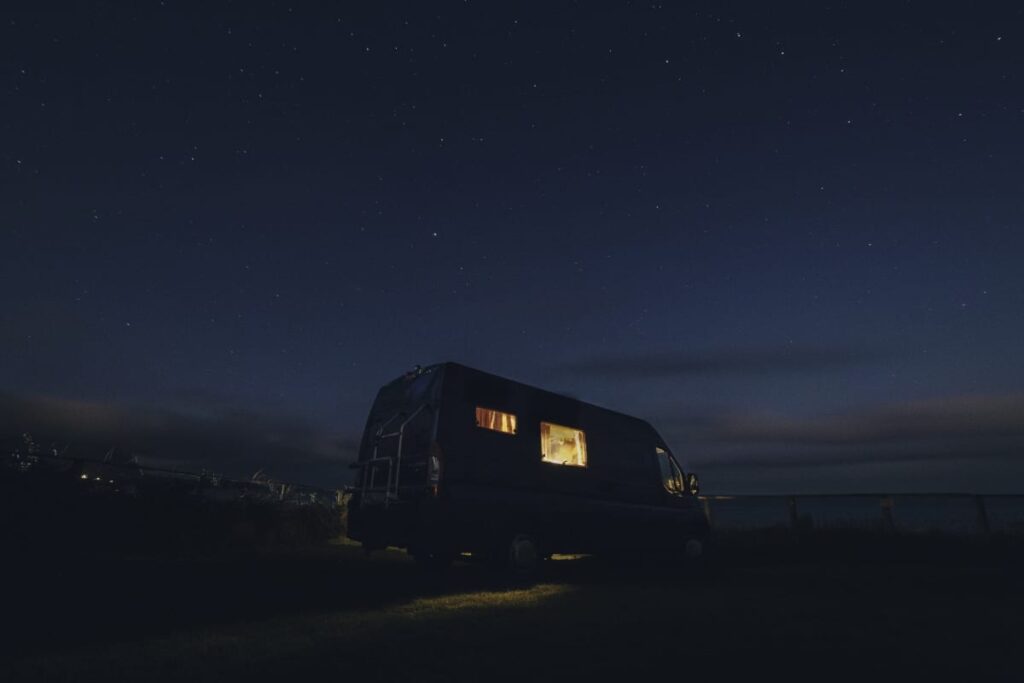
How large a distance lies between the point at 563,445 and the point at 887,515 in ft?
32.4

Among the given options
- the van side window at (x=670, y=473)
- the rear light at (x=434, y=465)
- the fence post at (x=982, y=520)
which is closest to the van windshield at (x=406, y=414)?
the rear light at (x=434, y=465)

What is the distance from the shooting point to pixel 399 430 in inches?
338

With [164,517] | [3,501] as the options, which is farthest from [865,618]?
[3,501]

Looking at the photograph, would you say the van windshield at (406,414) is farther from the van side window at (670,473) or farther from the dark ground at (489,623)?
the van side window at (670,473)

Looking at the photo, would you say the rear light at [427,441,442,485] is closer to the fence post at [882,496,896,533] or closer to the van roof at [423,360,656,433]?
the van roof at [423,360,656,433]

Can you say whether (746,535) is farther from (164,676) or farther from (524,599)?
(164,676)

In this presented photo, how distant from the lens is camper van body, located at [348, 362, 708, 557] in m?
7.73

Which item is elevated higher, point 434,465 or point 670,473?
point 670,473

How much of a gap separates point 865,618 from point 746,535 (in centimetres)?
1057

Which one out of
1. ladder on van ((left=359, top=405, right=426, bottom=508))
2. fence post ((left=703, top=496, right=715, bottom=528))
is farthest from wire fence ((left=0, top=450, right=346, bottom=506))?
fence post ((left=703, top=496, right=715, bottom=528))

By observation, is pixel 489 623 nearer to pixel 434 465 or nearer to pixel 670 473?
pixel 434 465

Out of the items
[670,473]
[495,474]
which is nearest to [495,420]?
[495,474]

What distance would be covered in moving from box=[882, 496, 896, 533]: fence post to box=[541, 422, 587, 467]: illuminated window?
936 centimetres

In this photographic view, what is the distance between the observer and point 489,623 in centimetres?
536
